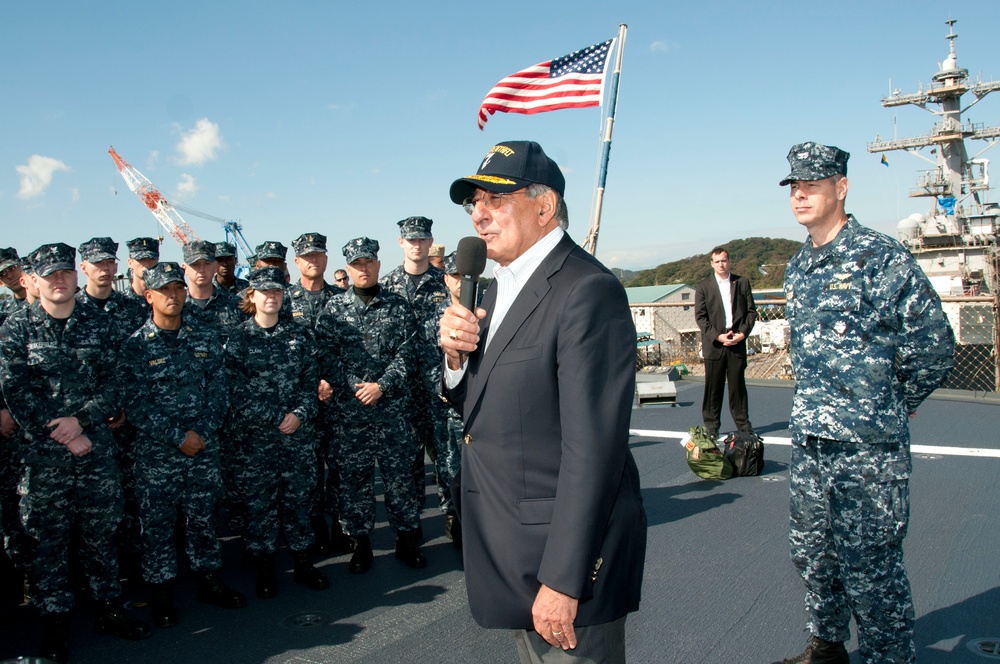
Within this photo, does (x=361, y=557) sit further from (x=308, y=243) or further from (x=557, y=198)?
(x=557, y=198)

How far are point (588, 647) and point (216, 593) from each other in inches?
119

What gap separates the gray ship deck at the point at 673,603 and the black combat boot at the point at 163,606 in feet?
0.20

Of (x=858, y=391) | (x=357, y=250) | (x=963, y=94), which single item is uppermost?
(x=963, y=94)

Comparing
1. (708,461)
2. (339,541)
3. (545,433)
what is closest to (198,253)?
(339,541)

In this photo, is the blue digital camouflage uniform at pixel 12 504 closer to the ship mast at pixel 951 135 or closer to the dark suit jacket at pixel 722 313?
the dark suit jacket at pixel 722 313

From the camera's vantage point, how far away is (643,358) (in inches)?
552

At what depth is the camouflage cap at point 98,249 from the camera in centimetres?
454

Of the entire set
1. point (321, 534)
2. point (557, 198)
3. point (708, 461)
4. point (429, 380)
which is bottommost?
point (321, 534)

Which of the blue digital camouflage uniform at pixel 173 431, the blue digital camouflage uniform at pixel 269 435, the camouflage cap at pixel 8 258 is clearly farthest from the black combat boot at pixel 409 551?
the camouflage cap at pixel 8 258

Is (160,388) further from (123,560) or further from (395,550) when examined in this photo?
(395,550)

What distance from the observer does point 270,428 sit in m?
4.28

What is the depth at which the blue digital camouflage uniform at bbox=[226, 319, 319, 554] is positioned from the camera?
4234 mm

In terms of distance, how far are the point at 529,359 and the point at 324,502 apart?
395cm

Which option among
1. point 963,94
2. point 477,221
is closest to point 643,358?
point 477,221
